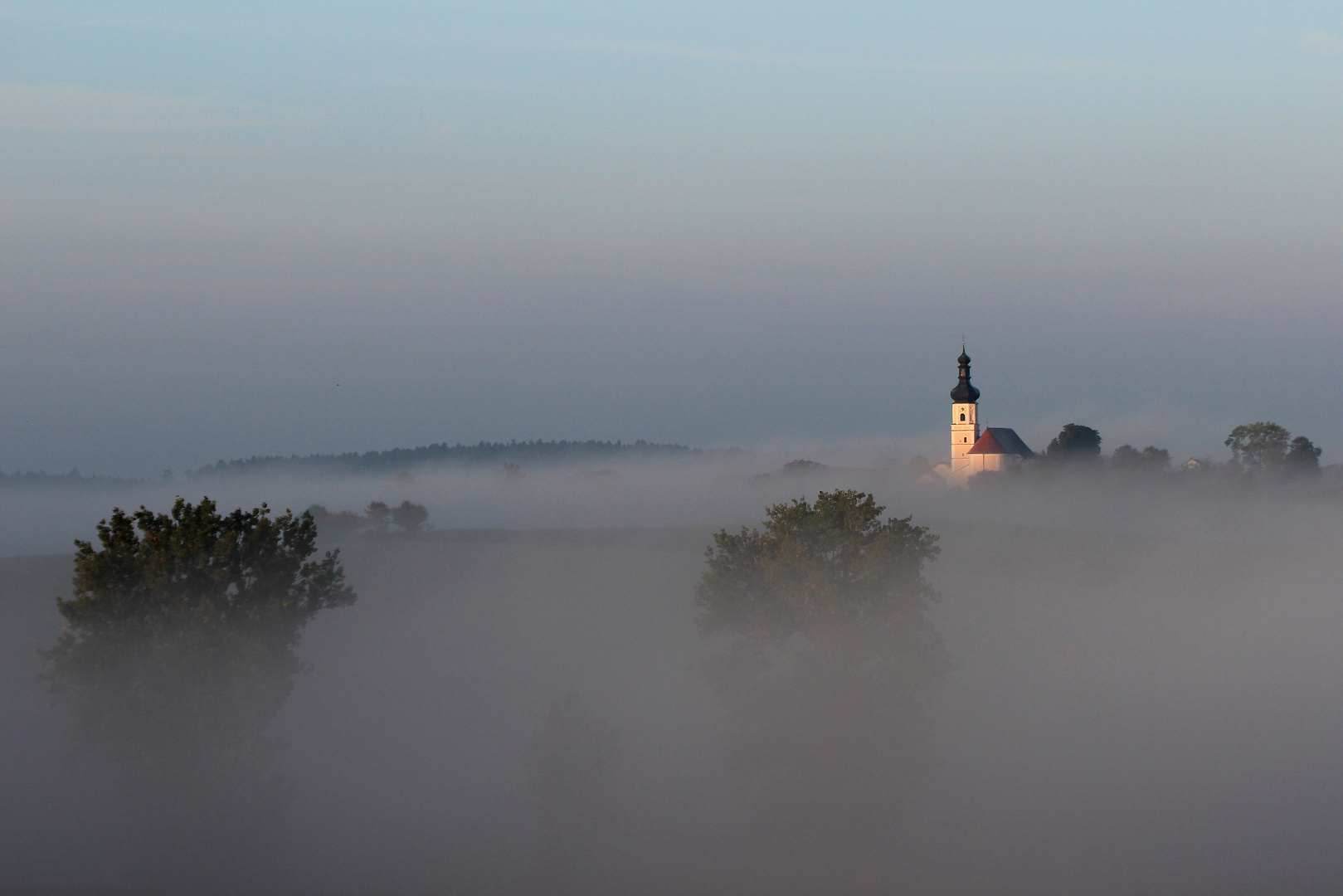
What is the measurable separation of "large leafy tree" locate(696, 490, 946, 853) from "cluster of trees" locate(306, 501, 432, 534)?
325 ft

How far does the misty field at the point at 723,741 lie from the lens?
4712 cm

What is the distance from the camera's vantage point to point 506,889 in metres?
44.8

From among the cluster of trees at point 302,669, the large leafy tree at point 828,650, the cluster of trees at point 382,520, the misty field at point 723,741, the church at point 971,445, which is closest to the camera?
the misty field at point 723,741

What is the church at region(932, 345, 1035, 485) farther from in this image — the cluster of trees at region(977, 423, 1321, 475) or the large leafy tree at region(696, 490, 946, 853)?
the large leafy tree at region(696, 490, 946, 853)

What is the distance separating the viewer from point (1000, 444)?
178375 millimetres

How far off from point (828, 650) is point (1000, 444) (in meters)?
127

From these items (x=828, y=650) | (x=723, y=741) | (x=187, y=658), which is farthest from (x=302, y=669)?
(x=828, y=650)

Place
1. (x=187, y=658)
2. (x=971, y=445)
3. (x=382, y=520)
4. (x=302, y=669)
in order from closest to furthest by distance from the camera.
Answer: (x=187, y=658), (x=302, y=669), (x=382, y=520), (x=971, y=445)

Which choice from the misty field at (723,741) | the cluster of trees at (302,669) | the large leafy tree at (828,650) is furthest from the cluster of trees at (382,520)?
the large leafy tree at (828,650)

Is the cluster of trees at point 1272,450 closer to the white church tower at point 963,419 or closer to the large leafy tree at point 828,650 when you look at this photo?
the white church tower at point 963,419

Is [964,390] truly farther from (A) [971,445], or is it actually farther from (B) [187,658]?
(B) [187,658]

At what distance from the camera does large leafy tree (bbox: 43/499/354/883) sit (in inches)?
1861

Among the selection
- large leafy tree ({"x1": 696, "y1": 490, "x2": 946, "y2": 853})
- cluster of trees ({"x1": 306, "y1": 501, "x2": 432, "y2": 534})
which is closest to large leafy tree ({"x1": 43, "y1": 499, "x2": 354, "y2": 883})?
large leafy tree ({"x1": 696, "y1": 490, "x2": 946, "y2": 853})

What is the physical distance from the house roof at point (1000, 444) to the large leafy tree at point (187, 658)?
136309 millimetres
